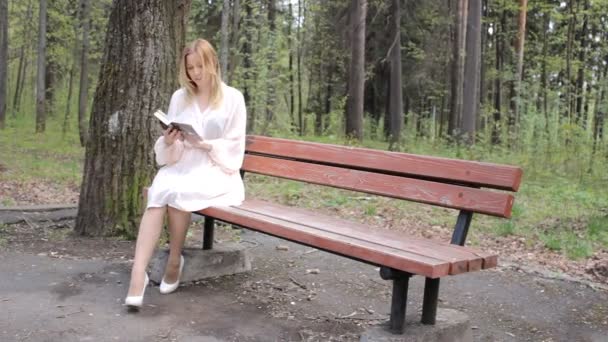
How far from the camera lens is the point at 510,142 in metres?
14.0

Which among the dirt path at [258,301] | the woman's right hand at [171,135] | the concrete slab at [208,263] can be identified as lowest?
the dirt path at [258,301]

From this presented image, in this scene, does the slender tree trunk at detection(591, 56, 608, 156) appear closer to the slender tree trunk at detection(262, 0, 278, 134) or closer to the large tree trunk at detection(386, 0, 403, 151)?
the large tree trunk at detection(386, 0, 403, 151)

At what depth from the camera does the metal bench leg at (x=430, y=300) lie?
3.19 metres

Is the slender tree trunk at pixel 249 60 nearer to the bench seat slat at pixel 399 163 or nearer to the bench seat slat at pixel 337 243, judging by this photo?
the bench seat slat at pixel 399 163

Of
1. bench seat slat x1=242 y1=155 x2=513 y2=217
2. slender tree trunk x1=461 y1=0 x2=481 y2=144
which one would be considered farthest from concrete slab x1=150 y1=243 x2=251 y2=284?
slender tree trunk x1=461 y1=0 x2=481 y2=144

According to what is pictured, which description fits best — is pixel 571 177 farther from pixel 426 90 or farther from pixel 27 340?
pixel 426 90

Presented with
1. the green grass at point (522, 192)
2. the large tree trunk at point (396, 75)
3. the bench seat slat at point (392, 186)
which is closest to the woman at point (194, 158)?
the bench seat slat at point (392, 186)

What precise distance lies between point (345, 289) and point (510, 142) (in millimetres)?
10713

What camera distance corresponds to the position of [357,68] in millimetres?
15625

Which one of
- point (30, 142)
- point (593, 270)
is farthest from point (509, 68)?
point (593, 270)

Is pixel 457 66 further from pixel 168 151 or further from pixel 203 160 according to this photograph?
pixel 168 151

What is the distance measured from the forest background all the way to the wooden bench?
5.35ft

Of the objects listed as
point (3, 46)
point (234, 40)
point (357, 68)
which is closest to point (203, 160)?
point (234, 40)

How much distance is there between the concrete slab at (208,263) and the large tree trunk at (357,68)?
418 inches
